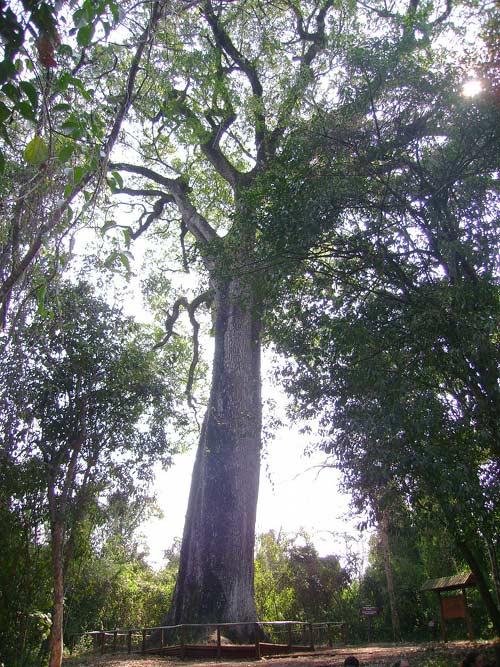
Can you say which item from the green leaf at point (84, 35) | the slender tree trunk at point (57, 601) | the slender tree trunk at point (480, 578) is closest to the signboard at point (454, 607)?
the slender tree trunk at point (480, 578)

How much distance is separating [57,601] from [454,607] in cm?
803

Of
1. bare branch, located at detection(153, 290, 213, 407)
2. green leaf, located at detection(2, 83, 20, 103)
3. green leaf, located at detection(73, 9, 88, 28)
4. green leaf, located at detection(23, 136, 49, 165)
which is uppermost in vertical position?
bare branch, located at detection(153, 290, 213, 407)

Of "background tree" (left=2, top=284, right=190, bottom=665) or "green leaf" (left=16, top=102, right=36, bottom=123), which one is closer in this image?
"green leaf" (left=16, top=102, right=36, bottom=123)

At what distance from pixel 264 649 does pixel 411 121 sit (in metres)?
7.59

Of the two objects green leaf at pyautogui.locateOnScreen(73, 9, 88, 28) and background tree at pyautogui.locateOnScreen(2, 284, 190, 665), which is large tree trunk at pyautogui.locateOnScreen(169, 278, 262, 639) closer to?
background tree at pyautogui.locateOnScreen(2, 284, 190, 665)

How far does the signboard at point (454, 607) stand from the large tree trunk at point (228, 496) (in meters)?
4.86

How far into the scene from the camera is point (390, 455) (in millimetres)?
4965

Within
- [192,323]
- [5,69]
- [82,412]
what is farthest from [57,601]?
[192,323]

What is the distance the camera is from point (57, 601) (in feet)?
23.4

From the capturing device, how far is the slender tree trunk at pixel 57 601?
6.87 metres

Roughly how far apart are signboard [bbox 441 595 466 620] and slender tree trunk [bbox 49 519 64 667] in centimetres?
780

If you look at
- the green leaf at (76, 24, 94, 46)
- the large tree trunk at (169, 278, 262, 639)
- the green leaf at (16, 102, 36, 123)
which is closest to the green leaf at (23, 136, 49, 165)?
the green leaf at (16, 102, 36, 123)

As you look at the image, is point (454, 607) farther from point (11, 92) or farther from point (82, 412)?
point (11, 92)

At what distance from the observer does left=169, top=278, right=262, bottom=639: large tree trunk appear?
26.7 feet
